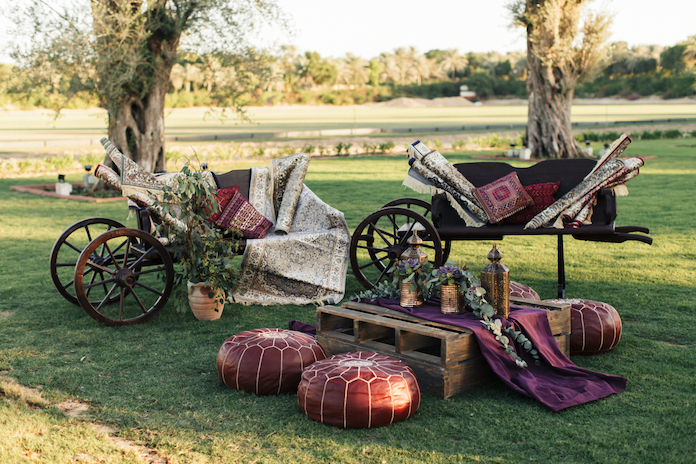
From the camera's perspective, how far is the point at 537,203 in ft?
19.2

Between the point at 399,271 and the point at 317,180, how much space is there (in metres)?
11.3

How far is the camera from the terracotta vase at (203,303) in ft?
16.4

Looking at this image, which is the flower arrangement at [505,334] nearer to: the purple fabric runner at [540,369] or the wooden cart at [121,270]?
Result: the purple fabric runner at [540,369]

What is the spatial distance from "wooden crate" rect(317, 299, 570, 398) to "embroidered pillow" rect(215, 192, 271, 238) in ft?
5.44

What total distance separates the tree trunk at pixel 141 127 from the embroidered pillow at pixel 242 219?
24.5 feet

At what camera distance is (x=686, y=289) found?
221 inches

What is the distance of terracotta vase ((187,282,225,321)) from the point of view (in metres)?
5.01

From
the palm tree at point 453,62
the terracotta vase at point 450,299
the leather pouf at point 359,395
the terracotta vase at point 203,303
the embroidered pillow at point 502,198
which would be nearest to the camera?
the leather pouf at point 359,395

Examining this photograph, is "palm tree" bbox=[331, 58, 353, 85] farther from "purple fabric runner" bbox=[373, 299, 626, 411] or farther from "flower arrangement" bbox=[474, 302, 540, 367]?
"flower arrangement" bbox=[474, 302, 540, 367]

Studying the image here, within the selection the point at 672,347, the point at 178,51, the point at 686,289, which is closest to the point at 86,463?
the point at 672,347

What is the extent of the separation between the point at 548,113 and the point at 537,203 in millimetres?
14832

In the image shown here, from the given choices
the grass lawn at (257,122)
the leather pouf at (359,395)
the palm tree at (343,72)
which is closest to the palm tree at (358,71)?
the palm tree at (343,72)

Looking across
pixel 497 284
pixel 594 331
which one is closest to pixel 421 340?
pixel 497 284

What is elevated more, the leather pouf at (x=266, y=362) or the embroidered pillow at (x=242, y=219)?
the embroidered pillow at (x=242, y=219)
